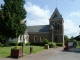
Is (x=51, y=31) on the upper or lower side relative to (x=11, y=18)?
→ lower

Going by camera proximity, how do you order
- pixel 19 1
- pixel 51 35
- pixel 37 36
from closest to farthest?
1. pixel 19 1
2. pixel 51 35
3. pixel 37 36

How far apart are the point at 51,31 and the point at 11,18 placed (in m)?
17.8

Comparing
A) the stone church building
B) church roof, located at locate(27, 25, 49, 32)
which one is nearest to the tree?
the stone church building

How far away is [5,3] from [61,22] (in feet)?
70.1

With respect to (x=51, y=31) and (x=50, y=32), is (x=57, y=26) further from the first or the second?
(x=50, y=32)

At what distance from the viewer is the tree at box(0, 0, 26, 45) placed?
3475cm

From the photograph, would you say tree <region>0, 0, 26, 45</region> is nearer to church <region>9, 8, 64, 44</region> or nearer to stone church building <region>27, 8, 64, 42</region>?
church <region>9, 8, 64, 44</region>

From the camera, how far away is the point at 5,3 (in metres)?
36.5

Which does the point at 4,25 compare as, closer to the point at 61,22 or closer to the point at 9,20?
the point at 9,20

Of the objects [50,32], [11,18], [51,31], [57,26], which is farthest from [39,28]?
[11,18]

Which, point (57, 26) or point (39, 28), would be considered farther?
point (39, 28)

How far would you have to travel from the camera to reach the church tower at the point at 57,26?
4912 centimetres

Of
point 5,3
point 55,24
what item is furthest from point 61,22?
point 5,3

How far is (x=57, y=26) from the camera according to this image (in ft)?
165
